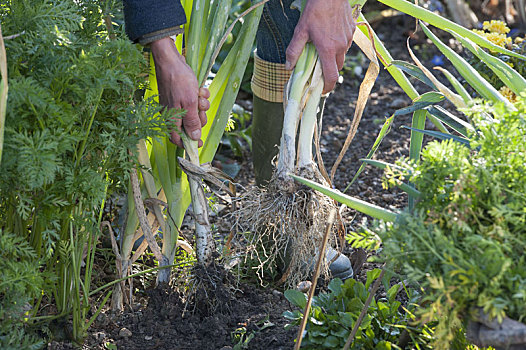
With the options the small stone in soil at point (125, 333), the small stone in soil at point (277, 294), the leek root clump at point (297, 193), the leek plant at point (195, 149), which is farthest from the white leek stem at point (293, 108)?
the small stone in soil at point (125, 333)

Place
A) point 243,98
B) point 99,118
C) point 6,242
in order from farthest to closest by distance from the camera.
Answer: point 243,98 → point 99,118 → point 6,242

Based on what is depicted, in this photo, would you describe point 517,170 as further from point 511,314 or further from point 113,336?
point 113,336

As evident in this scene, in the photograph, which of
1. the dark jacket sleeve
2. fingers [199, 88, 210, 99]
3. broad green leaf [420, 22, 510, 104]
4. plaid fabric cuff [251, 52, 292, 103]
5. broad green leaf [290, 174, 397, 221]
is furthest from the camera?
plaid fabric cuff [251, 52, 292, 103]

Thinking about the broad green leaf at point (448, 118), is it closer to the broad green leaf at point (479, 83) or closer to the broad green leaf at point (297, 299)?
the broad green leaf at point (479, 83)

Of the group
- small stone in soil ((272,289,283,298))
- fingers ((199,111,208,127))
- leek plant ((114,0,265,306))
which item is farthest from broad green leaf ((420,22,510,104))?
small stone in soil ((272,289,283,298))

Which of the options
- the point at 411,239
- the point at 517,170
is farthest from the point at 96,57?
the point at 517,170

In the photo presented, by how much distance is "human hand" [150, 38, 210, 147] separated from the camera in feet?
4.74

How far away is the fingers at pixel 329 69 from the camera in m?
1.54

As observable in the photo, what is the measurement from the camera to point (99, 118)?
4.32ft

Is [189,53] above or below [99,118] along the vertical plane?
above

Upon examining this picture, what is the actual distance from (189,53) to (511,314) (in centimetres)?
99

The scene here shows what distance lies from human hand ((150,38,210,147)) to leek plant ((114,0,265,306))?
0.16 ft

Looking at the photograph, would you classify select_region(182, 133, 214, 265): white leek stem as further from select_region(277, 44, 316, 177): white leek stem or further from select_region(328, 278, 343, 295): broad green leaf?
select_region(328, 278, 343, 295): broad green leaf

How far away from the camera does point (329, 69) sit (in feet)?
5.08
